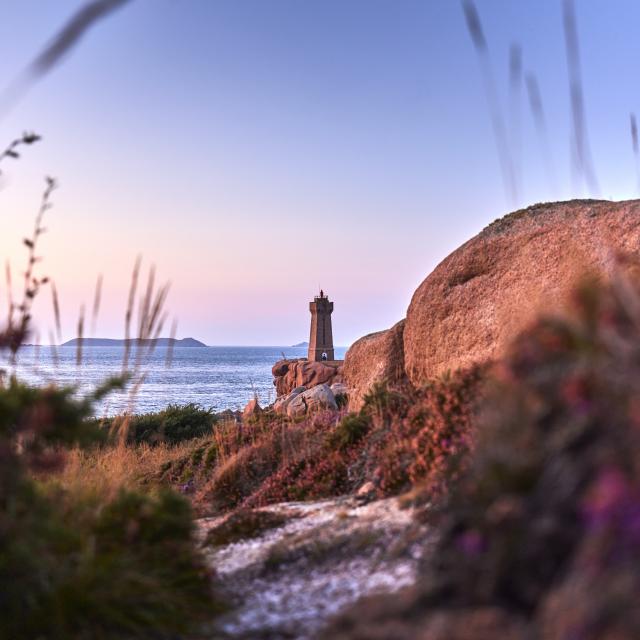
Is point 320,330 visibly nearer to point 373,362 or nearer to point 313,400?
point 313,400

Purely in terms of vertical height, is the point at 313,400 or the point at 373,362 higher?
the point at 373,362

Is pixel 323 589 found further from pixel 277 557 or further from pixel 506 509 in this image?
pixel 506 509

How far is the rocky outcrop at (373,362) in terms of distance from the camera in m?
10.7

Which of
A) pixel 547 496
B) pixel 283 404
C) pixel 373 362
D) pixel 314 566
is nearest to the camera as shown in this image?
pixel 547 496

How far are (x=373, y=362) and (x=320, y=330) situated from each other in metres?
51.0

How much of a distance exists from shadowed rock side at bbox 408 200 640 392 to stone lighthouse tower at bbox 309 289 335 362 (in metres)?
52.2

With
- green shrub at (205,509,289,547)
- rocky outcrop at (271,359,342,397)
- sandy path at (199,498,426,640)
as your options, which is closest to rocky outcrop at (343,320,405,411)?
green shrub at (205,509,289,547)

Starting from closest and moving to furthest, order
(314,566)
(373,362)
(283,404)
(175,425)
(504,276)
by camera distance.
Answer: (314,566) → (504,276) → (373,362) → (175,425) → (283,404)

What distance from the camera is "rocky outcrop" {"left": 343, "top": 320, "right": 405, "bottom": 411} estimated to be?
1072 cm

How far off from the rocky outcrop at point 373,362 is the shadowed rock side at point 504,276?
1.04 metres

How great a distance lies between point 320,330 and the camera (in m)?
62.2

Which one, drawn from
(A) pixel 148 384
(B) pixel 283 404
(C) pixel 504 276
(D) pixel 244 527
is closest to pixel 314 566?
(D) pixel 244 527

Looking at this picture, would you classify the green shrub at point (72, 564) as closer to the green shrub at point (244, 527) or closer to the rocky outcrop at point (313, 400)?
the green shrub at point (244, 527)

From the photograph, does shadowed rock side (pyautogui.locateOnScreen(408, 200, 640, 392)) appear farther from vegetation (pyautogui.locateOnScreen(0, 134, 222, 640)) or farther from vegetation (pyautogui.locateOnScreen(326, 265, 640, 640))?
vegetation (pyautogui.locateOnScreen(326, 265, 640, 640))
